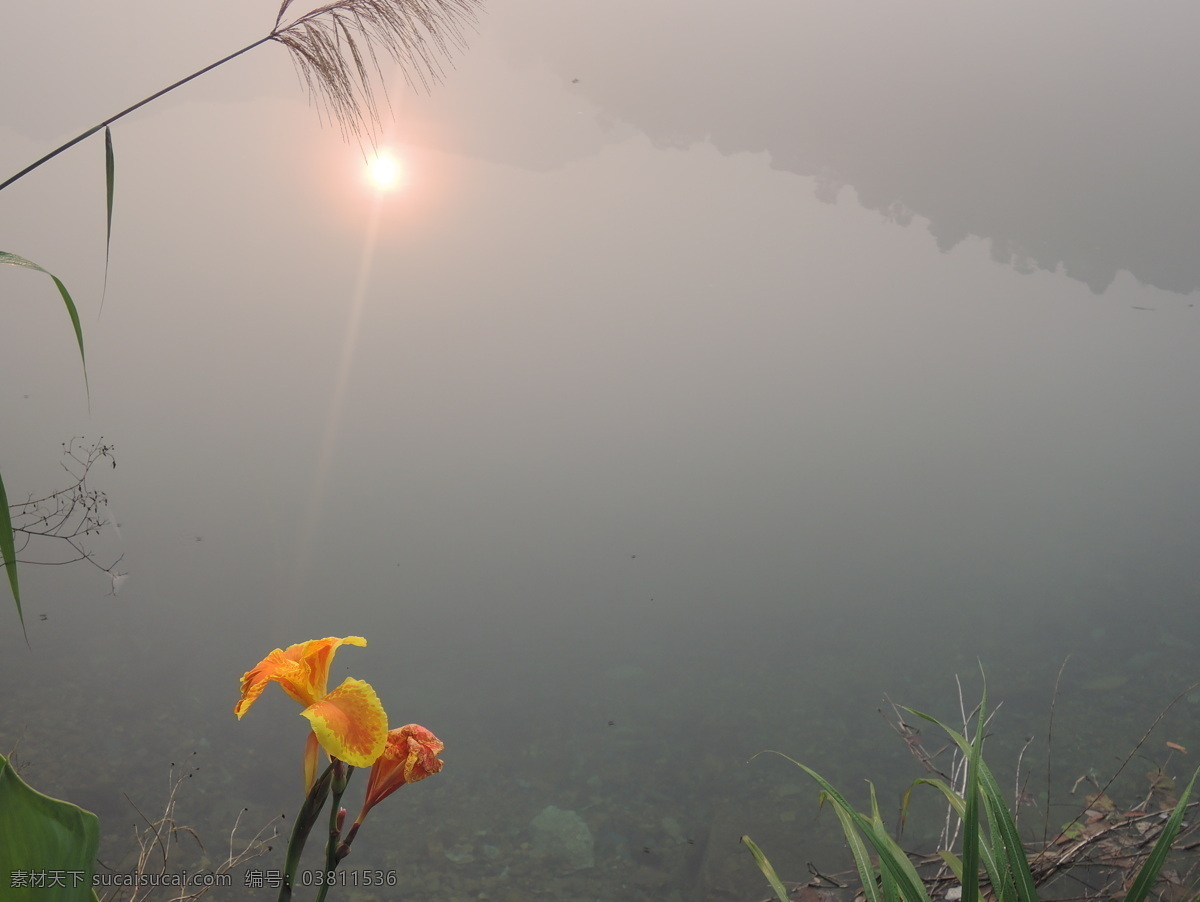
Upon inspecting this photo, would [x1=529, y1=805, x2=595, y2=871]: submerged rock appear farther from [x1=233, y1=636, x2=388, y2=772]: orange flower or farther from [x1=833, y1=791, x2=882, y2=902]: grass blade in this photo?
[x1=233, y1=636, x2=388, y2=772]: orange flower

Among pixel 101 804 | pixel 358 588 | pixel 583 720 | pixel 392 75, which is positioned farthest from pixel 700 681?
pixel 392 75

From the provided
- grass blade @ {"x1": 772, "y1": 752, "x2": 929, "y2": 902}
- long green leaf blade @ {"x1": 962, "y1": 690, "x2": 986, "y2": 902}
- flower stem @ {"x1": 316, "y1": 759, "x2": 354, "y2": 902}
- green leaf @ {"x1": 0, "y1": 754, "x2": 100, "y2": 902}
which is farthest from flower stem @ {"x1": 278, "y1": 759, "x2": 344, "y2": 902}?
long green leaf blade @ {"x1": 962, "y1": 690, "x2": 986, "y2": 902}

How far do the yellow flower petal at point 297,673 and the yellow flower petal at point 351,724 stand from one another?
0.06ft

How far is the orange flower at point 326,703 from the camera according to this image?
1.48 ft

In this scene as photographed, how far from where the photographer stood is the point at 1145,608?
2816 mm

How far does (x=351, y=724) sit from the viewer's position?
0.47 meters

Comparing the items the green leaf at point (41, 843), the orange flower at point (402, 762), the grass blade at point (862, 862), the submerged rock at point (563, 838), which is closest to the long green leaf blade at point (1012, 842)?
the grass blade at point (862, 862)

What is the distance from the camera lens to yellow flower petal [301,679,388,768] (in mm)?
447

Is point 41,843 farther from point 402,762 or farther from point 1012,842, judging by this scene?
point 1012,842

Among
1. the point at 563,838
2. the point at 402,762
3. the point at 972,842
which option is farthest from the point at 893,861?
the point at 563,838

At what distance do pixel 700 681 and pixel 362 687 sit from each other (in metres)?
2.17

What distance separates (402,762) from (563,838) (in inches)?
68.1

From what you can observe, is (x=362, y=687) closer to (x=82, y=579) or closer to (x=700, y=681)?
(x=700, y=681)

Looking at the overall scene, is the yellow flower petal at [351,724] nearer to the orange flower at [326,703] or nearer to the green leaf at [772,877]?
the orange flower at [326,703]
